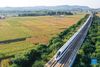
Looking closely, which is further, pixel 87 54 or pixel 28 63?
pixel 87 54

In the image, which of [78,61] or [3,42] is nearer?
[78,61]

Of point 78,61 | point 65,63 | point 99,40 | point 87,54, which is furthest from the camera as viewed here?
point 99,40

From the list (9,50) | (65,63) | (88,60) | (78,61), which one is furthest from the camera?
(9,50)

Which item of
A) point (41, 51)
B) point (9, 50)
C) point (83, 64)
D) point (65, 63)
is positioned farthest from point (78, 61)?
point (9, 50)

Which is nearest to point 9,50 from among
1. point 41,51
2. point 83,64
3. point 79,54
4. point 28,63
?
point 41,51

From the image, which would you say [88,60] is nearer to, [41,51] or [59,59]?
[59,59]

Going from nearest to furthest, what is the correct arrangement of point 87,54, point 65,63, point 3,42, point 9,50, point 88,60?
point 65,63, point 88,60, point 87,54, point 9,50, point 3,42

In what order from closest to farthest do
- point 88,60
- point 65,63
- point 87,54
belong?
point 65,63
point 88,60
point 87,54

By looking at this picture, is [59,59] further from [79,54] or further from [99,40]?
[99,40]
